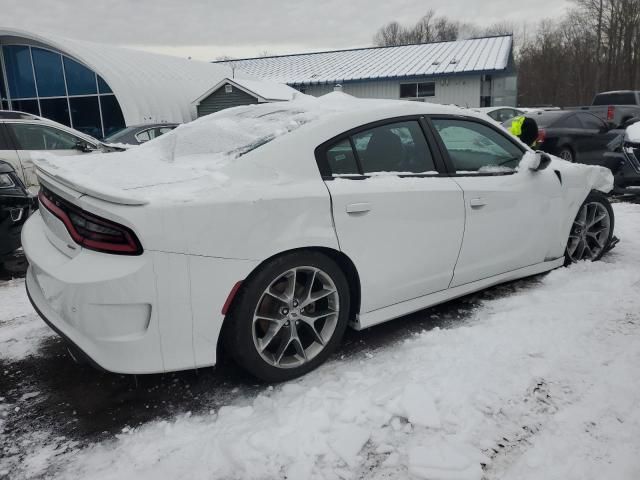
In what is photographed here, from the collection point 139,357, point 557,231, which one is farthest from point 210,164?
point 557,231

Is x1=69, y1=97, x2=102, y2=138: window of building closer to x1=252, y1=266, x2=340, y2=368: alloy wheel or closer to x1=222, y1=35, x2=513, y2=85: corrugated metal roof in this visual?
x1=222, y1=35, x2=513, y2=85: corrugated metal roof

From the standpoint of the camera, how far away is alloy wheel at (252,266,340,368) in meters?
2.61

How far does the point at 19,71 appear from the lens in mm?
23031

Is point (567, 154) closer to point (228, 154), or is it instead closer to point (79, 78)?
point (228, 154)

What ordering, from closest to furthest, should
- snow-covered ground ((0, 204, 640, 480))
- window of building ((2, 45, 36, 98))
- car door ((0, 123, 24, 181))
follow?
snow-covered ground ((0, 204, 640, 480))
car door ((0, 123, 24, 181))
window of building ((2, 45, 36, 98))

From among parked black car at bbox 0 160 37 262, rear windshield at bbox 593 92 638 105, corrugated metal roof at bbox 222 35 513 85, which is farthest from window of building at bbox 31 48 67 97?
rear windshield at bbox 593 92 638 105

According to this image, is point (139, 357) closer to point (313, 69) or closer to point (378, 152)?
point (378, 152)

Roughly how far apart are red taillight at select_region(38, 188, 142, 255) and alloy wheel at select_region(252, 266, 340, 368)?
2.29 feet

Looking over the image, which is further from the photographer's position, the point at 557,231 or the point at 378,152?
the point at 557,231

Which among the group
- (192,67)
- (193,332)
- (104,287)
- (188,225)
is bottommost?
(193,332)

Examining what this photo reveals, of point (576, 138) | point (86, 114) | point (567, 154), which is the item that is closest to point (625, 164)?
point (567, 154)

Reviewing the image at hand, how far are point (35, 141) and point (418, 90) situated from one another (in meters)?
22.6

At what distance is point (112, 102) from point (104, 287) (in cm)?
2208

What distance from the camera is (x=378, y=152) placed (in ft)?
9.87
